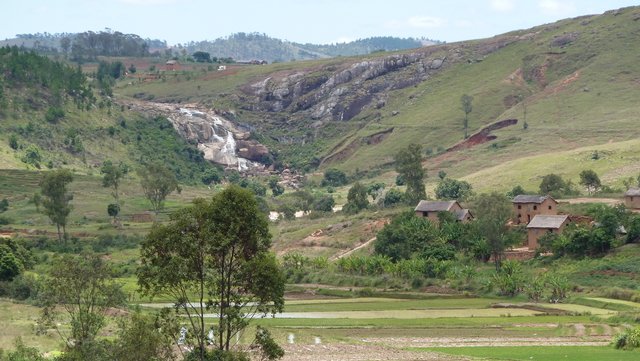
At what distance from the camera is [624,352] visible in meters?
53.6

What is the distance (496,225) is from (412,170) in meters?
28.7

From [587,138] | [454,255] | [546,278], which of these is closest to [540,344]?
[546,278]

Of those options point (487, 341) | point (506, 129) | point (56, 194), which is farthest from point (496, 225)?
point (506, 129)

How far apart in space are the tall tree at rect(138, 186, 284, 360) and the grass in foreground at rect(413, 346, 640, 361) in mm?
15598

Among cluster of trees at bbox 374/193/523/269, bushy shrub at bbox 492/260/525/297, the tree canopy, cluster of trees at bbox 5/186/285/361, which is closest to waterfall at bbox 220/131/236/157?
the tree canopy

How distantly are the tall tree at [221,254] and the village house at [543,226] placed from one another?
55.5 m

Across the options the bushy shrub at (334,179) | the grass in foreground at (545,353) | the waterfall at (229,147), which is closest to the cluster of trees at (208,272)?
the grass in foreground at (545,353)

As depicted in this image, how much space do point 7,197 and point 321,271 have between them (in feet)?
A: 167

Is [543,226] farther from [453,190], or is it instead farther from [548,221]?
[453,190]

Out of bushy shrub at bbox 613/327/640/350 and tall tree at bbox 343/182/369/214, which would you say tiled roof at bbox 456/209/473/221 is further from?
A: bushy shrub at bbox 613/327/640/350

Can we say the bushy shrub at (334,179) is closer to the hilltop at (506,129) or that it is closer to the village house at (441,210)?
the hilltop at (506,129)

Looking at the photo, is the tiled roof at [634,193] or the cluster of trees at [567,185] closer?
the tiled roof at [634,193]

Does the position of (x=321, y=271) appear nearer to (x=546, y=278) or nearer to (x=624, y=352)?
(x=546, y=278)

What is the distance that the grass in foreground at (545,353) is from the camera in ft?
170
